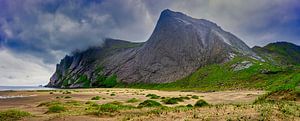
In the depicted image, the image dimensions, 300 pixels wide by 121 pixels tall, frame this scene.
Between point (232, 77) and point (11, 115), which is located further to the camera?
point (232, 77)

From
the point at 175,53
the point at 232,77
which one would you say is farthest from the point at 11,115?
the point at 175,53

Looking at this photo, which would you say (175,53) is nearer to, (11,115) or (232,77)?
(232,77)

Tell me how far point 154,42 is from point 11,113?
165609mm

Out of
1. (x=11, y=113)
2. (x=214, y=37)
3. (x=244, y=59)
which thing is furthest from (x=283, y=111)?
(x=214, y=37)

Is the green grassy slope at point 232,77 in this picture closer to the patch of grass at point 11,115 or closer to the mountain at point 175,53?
the mountain at point 175,53

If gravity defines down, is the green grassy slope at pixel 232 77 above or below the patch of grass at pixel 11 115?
above

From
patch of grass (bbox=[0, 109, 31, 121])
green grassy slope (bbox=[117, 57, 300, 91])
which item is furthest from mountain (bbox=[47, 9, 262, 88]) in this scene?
patch of grass (bbox=[0, 109, 31, 121])

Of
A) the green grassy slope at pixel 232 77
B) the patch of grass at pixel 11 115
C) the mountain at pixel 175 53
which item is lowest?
the patch of grass at pixel 11 115

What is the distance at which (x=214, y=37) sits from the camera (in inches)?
7382

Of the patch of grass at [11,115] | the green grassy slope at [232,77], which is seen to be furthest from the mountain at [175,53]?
the patch of grass at [11,115]

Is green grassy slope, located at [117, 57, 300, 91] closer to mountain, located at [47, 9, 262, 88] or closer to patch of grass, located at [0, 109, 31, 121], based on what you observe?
mountain, located at [47, 9, 262, 88]

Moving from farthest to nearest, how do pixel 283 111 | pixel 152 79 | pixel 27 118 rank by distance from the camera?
pixel 152 79 → pixel 27 118 → pixel 283 111

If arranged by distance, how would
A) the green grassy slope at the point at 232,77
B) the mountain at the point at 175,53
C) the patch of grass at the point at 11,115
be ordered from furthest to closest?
the mountain at the point at 175,53, the green grassy slope at the point at 232,77, the patch of grass at the point at 11,115

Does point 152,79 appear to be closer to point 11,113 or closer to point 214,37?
point 214,37
